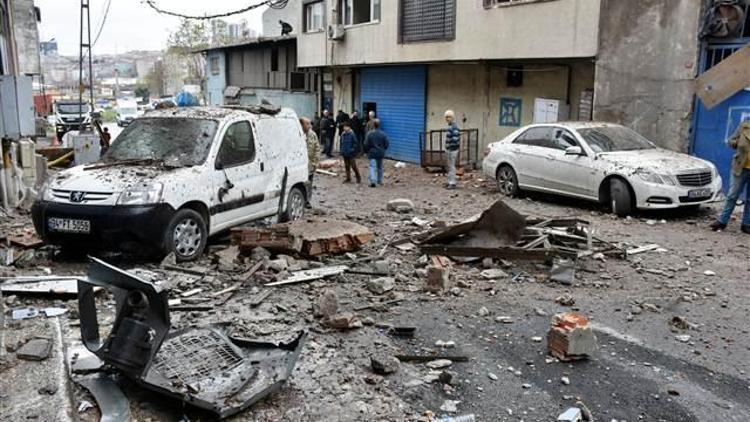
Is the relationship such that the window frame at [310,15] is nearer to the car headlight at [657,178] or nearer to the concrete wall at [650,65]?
the concrete wall at [650,65]

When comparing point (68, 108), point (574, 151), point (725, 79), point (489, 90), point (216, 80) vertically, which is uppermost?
point (216, 80)

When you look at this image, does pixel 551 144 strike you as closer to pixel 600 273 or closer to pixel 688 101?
pixel 688 101

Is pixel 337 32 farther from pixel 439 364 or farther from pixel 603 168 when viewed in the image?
pixel 439 364

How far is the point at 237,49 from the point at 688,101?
89.6 ft

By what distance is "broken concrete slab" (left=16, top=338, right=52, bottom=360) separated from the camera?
455cm

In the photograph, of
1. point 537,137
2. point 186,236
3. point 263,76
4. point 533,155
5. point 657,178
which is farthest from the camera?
point 263,76

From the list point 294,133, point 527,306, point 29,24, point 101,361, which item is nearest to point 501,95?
point 294,133

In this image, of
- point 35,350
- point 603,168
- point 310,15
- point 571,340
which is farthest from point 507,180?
point 310,15

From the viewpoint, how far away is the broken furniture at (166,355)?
152 inches

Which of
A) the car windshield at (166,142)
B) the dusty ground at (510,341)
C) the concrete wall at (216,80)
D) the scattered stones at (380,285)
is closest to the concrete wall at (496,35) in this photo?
the dusty ground at (510,341)

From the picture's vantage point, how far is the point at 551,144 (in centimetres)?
1274

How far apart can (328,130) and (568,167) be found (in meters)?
13.8

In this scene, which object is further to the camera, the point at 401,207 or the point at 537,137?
the point at 537,137

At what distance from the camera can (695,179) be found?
1091 centimetres
